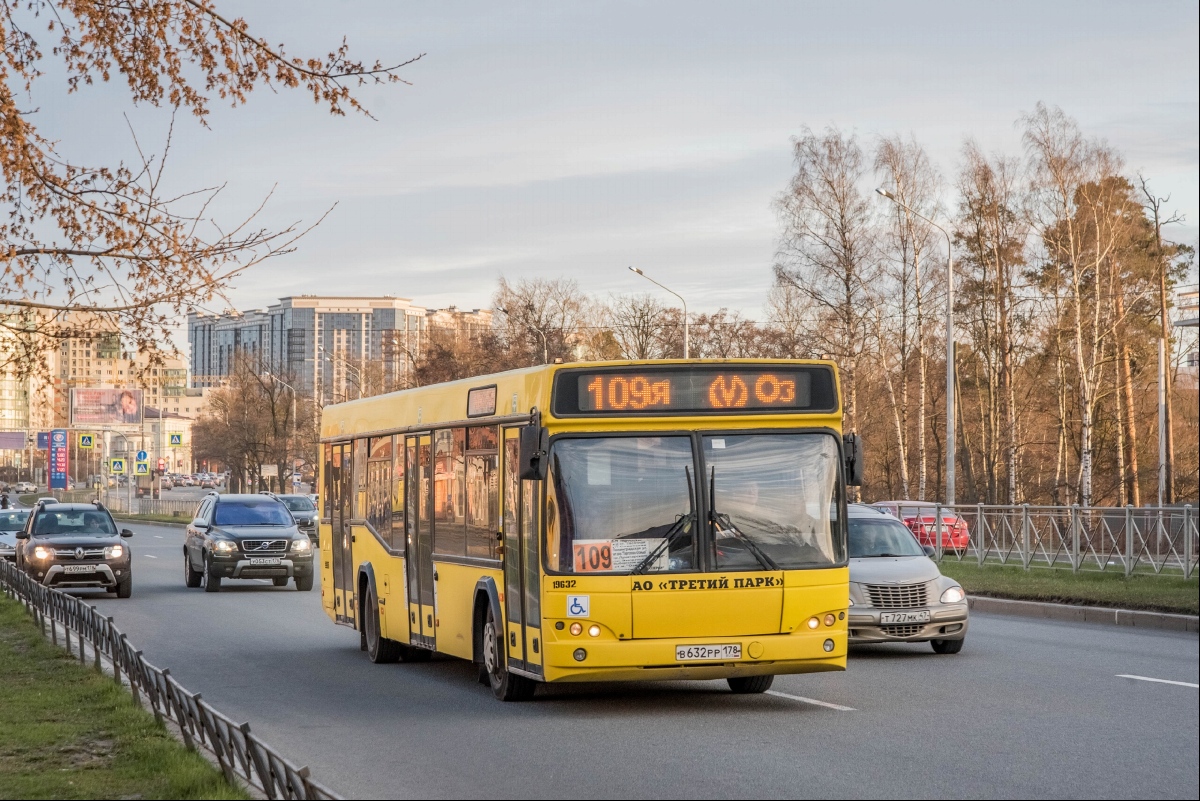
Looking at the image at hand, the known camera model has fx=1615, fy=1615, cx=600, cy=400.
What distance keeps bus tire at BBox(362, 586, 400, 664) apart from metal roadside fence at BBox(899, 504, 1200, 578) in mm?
10996

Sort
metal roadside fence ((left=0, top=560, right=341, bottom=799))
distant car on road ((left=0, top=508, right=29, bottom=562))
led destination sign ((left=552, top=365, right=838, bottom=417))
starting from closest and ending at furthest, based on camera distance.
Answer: metal roadside fence ((left=0, top=560, right=341, bottom=799))
led destination sign ((left=552, top=365, right=838, bottom=417))
distant car on road ((left=0, top=508, right=29, bottom=562))

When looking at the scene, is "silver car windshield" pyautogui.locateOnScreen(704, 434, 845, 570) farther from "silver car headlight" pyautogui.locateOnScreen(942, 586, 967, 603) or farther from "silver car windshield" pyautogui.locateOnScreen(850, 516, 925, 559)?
"silver car windshield" pyautogui.locateOnScreen(850, 516, 925, 559)

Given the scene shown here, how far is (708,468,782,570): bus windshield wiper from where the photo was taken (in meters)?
11.7

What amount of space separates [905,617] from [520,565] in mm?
5563

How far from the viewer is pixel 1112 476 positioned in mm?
63656

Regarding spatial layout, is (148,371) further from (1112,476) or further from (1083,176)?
(1112,476)

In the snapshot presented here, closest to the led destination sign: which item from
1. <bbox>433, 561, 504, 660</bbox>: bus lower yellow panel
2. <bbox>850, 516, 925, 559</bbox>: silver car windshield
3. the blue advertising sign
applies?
<bbox>433, 561, 504, 660</bbox>: bus lower yellow panel

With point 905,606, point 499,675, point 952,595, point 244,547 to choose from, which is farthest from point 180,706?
point 244,547

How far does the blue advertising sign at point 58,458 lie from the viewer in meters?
101

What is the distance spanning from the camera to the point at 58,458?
105875 mm

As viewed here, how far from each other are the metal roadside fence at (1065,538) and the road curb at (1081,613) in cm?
129

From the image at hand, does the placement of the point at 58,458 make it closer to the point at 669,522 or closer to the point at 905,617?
the point at 905,617

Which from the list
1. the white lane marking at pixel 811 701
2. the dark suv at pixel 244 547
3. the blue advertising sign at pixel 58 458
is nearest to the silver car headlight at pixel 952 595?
the white lane marking at pixel 811 701

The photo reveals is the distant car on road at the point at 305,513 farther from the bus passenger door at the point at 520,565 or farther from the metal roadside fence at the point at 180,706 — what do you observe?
the bus passenger door at the point at 520,565
